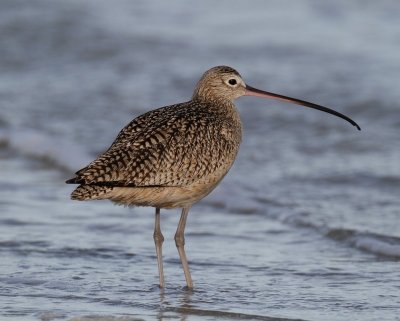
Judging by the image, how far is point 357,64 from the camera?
1534 centimetres

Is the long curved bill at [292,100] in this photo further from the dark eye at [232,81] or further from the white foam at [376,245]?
the white foam at [376,245]

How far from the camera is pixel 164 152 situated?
25.1ft

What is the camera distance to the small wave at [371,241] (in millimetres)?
8727


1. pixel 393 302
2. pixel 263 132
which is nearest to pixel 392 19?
pixel 263 132

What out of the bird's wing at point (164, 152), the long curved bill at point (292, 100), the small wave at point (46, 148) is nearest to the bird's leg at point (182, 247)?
the bird's wing at point (164, 152)

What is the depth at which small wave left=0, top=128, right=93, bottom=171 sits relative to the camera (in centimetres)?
1186

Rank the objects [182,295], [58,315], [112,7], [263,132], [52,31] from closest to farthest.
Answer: [58,315], [182,295], [263,132], [52,31], [112,7]

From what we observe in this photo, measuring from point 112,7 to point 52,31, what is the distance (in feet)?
5.88

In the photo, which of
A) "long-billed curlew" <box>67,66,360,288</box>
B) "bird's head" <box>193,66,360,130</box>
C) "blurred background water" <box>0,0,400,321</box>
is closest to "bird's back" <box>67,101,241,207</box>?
"long-billed curlew" <box>67,66,360,288</box>

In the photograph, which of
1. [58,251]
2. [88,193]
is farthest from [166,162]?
[58,251]

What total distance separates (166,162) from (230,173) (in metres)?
3.92

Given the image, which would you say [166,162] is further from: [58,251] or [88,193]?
[58,251]

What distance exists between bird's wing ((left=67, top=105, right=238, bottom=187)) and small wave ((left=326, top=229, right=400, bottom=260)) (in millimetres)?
1495

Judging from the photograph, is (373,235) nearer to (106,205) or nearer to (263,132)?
(106,205)
